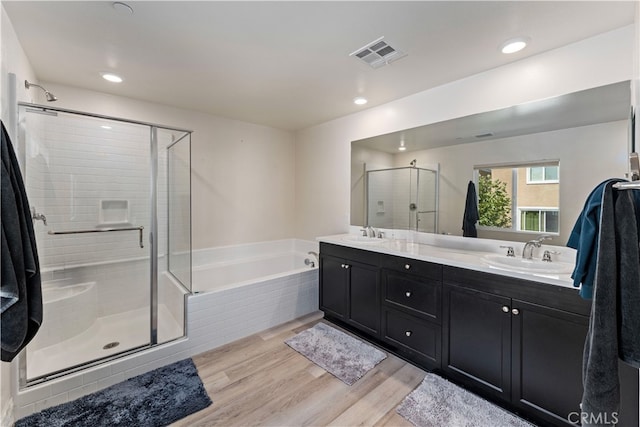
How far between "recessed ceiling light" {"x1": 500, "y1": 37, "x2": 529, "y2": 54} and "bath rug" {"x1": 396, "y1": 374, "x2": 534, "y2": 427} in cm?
237

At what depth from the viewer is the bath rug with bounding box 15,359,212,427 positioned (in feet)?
5.41

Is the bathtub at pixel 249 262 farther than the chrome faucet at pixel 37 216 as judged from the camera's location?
Yes

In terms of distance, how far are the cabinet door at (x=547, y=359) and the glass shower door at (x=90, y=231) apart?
272 centimetres

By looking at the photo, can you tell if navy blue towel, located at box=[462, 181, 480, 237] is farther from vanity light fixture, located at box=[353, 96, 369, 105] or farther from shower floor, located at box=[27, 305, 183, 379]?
shower floor, located at box=[27, 305, 183, 379]

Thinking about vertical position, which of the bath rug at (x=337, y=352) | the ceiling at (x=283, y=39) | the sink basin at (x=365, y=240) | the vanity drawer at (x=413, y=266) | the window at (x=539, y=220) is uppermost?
the ceiling at (x=283, y=39)

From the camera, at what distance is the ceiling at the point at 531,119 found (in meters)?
1.70

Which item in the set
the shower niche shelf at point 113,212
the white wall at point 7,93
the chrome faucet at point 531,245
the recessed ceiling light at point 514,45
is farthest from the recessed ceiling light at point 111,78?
the chrome faucet at point 531,245

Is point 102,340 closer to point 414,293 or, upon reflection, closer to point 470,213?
point 414,293

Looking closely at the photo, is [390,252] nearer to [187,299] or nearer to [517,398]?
[517,398]

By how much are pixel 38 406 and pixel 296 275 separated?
2.08 meters

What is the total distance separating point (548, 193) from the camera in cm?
197

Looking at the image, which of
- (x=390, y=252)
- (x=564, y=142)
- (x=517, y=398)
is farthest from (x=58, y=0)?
(x=517, y=398)

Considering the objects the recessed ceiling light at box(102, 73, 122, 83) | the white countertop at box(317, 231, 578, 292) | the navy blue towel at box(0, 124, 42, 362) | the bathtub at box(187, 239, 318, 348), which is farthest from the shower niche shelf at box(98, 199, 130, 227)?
the white countertop at box(317, 231, 578, 292)

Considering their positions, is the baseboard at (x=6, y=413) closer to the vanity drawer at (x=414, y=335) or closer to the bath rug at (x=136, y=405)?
the bath rug at (x=136, y=405)
